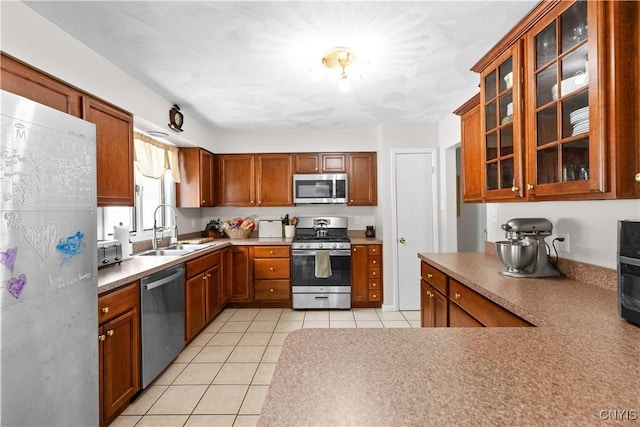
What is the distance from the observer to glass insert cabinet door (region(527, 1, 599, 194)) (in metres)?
1.19

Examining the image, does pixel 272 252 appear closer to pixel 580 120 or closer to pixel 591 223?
pixel 591 223

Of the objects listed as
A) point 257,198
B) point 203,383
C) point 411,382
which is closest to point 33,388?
point 203,383

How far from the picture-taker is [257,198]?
4129 millimetres

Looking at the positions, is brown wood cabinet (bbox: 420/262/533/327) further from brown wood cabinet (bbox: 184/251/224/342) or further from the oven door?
brown wood cabinet (bbox: 184/251/224/342)

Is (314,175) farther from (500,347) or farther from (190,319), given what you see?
(500,347)

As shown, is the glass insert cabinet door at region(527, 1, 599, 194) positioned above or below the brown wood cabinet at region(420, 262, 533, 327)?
above

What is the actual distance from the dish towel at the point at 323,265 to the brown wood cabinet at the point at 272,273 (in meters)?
0.38

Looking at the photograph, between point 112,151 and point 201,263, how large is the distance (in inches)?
51.5

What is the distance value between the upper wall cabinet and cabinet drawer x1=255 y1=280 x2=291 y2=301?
2.67 m

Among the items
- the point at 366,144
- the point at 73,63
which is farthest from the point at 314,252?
the point at 73,63

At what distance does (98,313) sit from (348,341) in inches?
58.3

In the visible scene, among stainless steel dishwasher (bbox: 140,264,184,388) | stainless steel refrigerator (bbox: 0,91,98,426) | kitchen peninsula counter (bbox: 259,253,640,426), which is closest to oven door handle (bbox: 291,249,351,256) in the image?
stainless steel dishwasher (bbox: 140,264,184,388)

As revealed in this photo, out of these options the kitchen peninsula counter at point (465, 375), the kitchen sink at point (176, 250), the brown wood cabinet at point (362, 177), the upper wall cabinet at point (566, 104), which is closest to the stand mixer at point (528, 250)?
the upper wall cabinet at point (566, 104)

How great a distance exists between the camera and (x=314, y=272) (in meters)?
3.72
